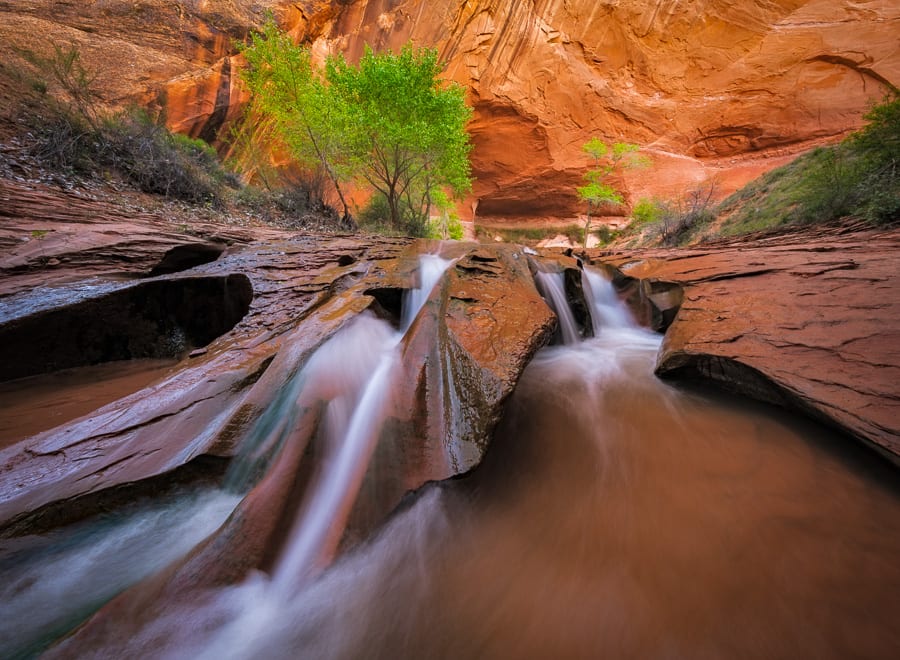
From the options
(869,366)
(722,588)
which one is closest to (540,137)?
(869,366)

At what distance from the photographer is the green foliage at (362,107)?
1009 cm

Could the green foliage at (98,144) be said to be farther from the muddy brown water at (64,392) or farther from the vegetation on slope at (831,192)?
the vegetation on slope at (831,192)

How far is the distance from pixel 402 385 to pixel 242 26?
2342cm

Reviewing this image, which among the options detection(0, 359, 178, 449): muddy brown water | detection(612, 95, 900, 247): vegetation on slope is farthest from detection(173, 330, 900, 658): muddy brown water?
detection(612, 95, 900, 247): vegetation on slope

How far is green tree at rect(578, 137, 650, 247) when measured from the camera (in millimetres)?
16894

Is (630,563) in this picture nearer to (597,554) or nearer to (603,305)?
(597,554)

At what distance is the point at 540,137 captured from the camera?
20.1 metres

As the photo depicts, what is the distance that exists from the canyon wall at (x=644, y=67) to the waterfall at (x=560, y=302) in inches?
756

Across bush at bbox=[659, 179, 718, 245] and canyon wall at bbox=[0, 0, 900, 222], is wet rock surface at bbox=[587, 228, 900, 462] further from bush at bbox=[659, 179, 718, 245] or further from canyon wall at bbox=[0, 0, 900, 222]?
canyon wall at bbox=[0, 0, 900, 222]

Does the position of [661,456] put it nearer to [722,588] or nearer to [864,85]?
[722,588]

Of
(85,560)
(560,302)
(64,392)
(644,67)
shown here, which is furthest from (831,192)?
(644,67)

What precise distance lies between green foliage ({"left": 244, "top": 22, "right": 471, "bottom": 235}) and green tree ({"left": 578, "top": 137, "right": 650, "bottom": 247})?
8.58 metres

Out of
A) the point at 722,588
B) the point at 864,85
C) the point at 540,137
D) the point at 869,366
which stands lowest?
the point at 722,588

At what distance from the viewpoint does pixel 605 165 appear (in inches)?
819
